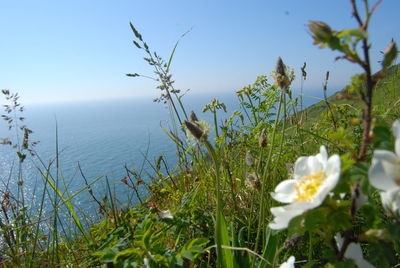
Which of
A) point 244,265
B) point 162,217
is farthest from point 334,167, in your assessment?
point 244,265

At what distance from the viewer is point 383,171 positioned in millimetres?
521

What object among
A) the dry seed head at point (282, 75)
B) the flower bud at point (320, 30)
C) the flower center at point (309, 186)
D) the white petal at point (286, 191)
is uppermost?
the flower bud at point (320, 30)

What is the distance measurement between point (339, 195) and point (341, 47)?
310mm

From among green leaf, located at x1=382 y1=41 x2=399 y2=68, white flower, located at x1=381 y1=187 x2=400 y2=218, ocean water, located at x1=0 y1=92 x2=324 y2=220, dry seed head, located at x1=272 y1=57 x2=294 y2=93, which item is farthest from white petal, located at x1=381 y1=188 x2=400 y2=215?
ocean water, located at x1=0 y1=92 x2=324 y2=220

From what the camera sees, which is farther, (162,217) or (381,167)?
(162,217)

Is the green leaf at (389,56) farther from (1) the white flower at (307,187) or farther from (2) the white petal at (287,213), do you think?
(2) the white petal at (287,213)

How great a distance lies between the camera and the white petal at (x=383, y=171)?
0.52 m

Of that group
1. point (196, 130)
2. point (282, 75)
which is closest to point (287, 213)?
point (196, 130)

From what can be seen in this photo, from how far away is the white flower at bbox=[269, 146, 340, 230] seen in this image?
579 mm

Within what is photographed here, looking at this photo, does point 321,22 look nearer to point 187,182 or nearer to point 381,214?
point 381,214

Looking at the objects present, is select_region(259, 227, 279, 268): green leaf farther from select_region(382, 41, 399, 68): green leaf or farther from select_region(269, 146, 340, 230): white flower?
select_region(382, 41, 399, 68): green leaf

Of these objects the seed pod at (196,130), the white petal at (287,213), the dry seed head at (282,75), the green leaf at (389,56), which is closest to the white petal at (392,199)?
the white petal at (287,213)

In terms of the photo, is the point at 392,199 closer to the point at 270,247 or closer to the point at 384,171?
the point at 384,171

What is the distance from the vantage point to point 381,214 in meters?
1.49
